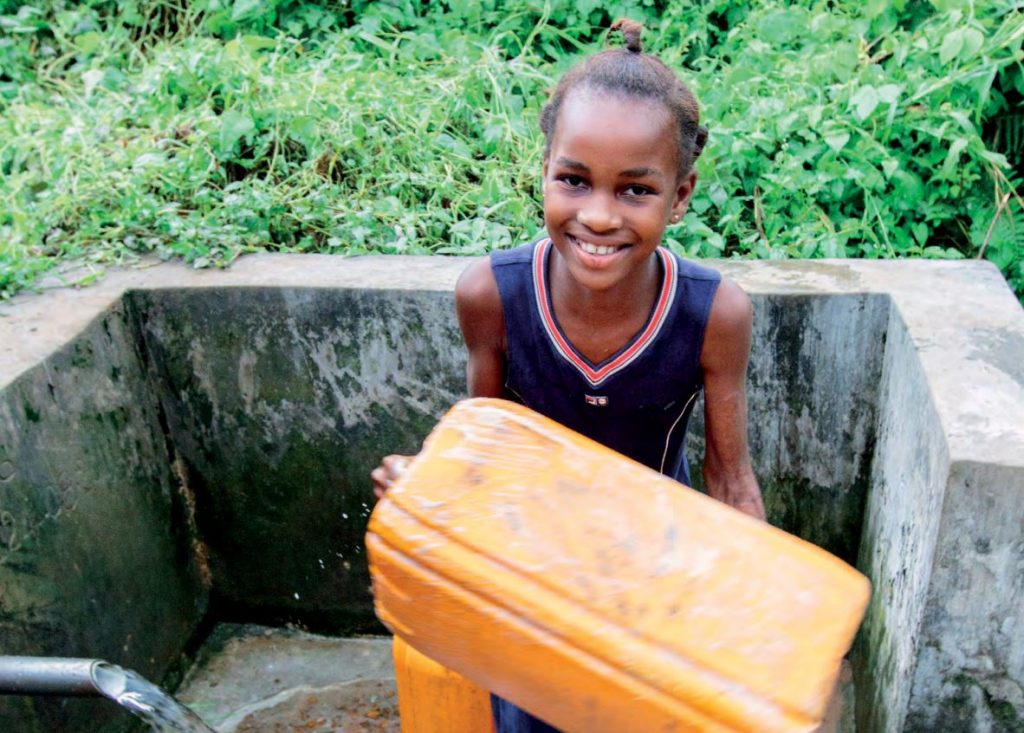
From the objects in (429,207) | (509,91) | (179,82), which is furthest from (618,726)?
(179,82)

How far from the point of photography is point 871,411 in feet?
8.13

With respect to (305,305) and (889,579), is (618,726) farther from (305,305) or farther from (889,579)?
(305,305)

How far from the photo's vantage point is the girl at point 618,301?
1583mm

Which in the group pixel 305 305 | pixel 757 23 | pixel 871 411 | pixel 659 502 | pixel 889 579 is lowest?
pixel 889 579

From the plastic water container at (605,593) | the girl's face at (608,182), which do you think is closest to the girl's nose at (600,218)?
the girl's face at (608,182)

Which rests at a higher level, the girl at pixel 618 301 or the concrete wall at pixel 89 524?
the girl at pixel 618 301

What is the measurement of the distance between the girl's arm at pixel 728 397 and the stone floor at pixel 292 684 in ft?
3.04

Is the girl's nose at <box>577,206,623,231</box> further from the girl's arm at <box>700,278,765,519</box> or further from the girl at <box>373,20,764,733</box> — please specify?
the girl's arm at <box>700,278,765,519</box>

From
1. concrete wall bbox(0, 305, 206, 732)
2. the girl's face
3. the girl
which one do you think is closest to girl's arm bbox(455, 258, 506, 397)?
the girl

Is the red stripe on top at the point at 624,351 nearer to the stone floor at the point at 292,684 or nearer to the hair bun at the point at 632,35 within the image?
the hair bun at the point at 632,35

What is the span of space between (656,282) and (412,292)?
0.83 meters

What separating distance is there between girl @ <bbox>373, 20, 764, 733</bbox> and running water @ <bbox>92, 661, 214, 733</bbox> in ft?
1.80

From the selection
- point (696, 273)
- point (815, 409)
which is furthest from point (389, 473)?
point (815, 409)

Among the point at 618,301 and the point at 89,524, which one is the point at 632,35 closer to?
the point at 618,301
